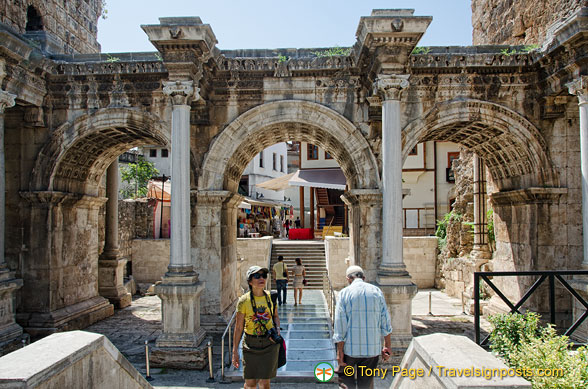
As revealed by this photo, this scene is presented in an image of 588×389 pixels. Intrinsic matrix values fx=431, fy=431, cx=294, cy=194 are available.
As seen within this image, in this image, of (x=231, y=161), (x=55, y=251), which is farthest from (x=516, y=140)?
(x=55, y=251)

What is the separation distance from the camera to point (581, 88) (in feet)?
25.1

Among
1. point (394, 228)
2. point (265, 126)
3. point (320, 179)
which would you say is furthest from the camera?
point (320, 179)

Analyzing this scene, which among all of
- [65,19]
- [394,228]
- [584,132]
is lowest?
[394,228]

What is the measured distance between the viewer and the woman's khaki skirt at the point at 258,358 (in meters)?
4.70

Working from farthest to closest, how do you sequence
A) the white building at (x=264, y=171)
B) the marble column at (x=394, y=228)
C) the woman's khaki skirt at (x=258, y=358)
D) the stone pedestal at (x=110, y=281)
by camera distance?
1. the white building at (x=264, y=171)
2. the stone pedestal at (x=110, y=281)
3. the marble column at (x=394, y=228)
4. the woman's khaki skirt at (x=258, y=358)

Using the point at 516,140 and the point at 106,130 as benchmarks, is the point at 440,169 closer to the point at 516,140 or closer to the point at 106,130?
the point at 516,140

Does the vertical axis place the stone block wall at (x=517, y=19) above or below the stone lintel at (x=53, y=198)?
above

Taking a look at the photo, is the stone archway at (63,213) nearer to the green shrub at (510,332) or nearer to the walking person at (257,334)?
the walking person at (257,334)

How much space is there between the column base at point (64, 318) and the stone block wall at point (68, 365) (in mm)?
5961

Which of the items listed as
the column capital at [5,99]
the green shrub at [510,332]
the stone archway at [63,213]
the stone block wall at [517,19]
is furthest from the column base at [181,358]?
the stone block wall at [517,19]

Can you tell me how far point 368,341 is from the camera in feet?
14.5

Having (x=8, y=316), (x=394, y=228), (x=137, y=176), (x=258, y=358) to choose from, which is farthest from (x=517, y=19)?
(x=137, y=176)

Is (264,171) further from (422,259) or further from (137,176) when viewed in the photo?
(422,259)

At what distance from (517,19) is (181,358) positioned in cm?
1124
